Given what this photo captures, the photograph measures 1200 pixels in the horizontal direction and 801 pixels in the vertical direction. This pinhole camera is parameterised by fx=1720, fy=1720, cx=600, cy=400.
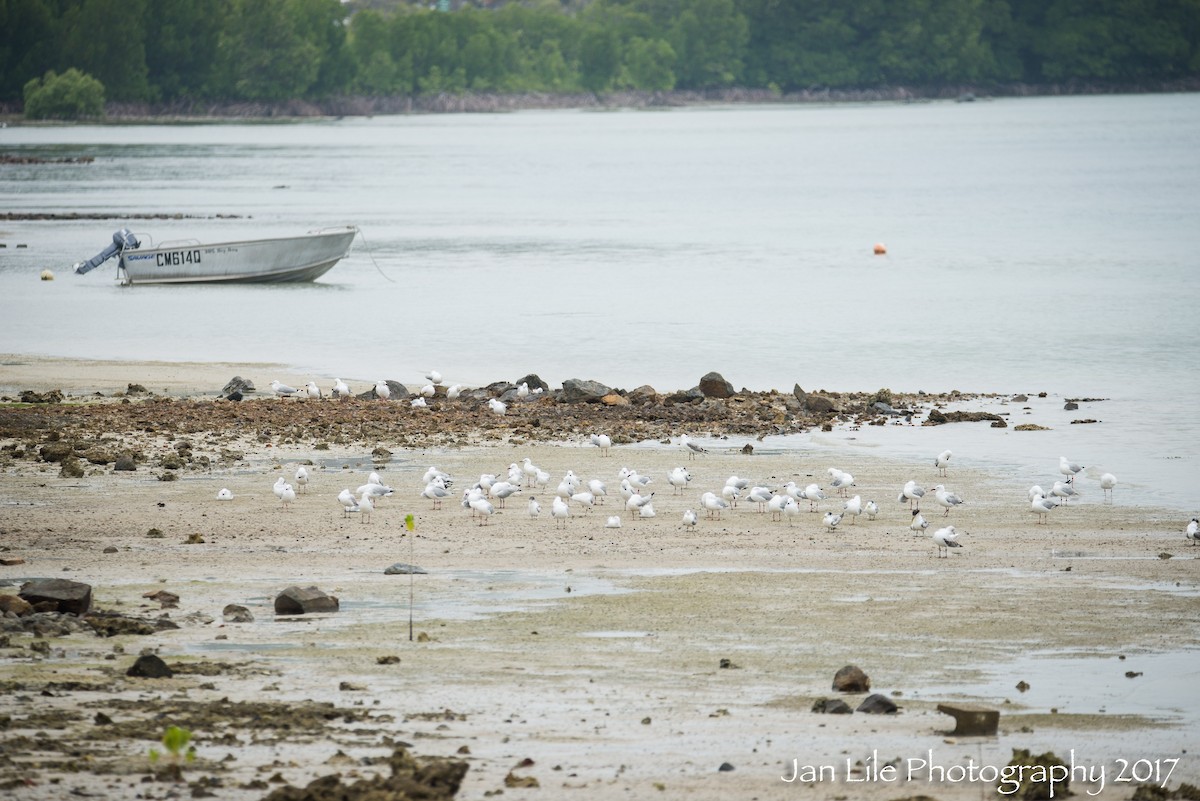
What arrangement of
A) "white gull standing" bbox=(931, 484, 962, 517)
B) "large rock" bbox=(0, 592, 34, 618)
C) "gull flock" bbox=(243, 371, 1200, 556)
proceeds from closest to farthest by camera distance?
"large rock" bbox=(0, 592, 34, 618) < "gull flock" bbox=(243, 371, 1200, 556) < "white gull standing" bbox=(931, 484, 962, 517)

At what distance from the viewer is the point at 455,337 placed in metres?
37.1

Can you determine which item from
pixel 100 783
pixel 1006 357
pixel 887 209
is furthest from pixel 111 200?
pixel 100 783

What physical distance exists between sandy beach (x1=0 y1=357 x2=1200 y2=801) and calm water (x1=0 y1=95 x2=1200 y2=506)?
14.1 ft

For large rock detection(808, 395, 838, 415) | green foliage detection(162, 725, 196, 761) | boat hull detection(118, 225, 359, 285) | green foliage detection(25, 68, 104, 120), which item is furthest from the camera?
green foliage detection(25, 68, 104, 120)

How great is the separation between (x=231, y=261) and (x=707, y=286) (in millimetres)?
13348

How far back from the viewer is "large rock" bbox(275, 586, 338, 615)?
12.8 meters

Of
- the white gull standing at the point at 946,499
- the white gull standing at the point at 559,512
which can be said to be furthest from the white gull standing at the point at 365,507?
the white gull standing at the point at 946,499

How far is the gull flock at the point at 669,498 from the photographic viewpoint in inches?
669

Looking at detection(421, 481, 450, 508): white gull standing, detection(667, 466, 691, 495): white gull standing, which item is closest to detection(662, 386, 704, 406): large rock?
detection(667, 466, 691, 495): white gull standing

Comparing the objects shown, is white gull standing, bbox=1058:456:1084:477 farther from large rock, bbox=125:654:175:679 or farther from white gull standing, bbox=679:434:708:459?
large rock, bbox=125:654:175:679

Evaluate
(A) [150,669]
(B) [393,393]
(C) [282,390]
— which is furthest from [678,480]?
(C) [282,390]

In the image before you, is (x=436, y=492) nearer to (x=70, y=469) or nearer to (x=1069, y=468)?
(x=70, y=469)

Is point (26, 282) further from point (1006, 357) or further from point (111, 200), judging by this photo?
point (111, 200)

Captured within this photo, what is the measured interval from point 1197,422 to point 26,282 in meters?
32.8
